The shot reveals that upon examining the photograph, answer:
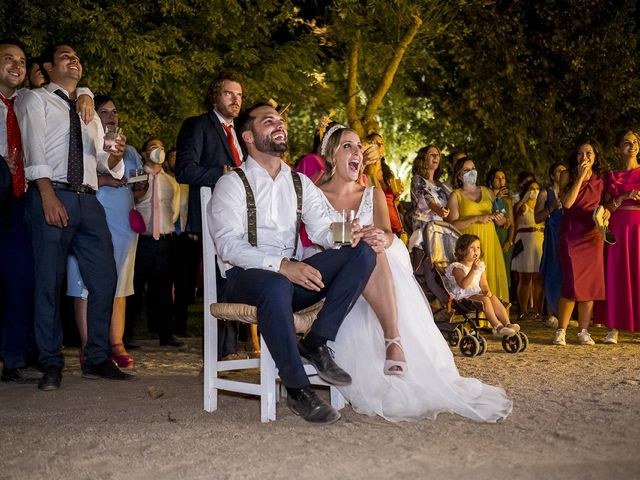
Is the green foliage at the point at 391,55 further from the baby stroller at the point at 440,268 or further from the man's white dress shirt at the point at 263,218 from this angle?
the man's white dress shirt at the point at 263,218

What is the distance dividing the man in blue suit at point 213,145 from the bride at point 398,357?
1.16m

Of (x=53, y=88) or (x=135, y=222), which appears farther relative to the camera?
(x=135, y=222)

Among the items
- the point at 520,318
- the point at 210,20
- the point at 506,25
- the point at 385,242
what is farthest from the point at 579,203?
the point at 506,25

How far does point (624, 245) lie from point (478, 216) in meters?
1.71

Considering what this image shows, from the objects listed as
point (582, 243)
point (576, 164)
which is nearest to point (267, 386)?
point (582, 243)

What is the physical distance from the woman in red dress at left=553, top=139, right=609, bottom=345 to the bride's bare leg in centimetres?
454

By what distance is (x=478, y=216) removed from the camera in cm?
1109

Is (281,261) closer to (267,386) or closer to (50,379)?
(267,386)

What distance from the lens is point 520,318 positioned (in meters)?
13.7

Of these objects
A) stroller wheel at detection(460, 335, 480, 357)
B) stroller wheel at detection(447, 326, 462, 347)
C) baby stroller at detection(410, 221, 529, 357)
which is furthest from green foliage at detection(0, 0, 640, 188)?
stroller wheel at detection(460, 335, 480, 357)

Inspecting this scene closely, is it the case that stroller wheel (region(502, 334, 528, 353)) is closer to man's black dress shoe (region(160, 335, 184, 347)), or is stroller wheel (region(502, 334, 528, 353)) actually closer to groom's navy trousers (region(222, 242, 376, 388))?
man's black dress shoe (region(160, 335, 184, 347))

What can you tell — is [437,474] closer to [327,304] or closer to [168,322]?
[327,304]

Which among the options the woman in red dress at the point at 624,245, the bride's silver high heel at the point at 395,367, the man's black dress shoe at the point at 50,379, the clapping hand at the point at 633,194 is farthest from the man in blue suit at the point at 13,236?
the clapping hand at the point at 633,194

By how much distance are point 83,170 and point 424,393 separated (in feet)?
10.2
